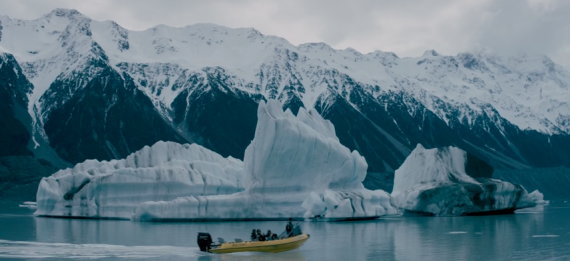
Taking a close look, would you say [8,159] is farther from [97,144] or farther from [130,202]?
[130,202]

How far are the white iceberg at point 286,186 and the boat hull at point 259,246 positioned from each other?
18155 mm

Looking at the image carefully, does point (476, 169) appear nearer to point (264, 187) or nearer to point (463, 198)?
point (463, 198)

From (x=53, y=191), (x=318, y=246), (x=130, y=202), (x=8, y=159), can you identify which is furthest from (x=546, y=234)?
(x=8, y=159)

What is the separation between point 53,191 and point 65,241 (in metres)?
27.4

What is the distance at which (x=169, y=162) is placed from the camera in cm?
6681

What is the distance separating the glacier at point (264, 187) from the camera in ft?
186

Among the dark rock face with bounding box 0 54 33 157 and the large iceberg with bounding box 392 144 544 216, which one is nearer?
the large iceberg with bounding box 392 144 544 216

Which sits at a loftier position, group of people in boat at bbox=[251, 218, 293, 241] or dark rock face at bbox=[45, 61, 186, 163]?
dark rock face at bbox=[45, 61, 186, 163]

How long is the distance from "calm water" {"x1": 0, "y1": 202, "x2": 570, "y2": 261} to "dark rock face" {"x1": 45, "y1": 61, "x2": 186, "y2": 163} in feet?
387

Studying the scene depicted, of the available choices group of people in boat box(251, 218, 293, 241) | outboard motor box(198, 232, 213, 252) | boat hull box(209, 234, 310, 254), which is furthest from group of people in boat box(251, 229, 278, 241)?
outboard motor box(198, 232, 213, 252)

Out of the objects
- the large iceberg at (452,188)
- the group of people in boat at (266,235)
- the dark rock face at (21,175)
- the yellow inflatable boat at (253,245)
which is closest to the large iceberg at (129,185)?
the large iceberg at (452,188)

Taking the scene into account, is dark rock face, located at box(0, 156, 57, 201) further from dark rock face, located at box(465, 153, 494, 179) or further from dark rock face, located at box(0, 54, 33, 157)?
dark rock face, located at box(465, 153, 494, 179)

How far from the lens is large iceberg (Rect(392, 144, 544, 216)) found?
6556cm

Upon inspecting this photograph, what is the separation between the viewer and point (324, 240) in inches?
1689
